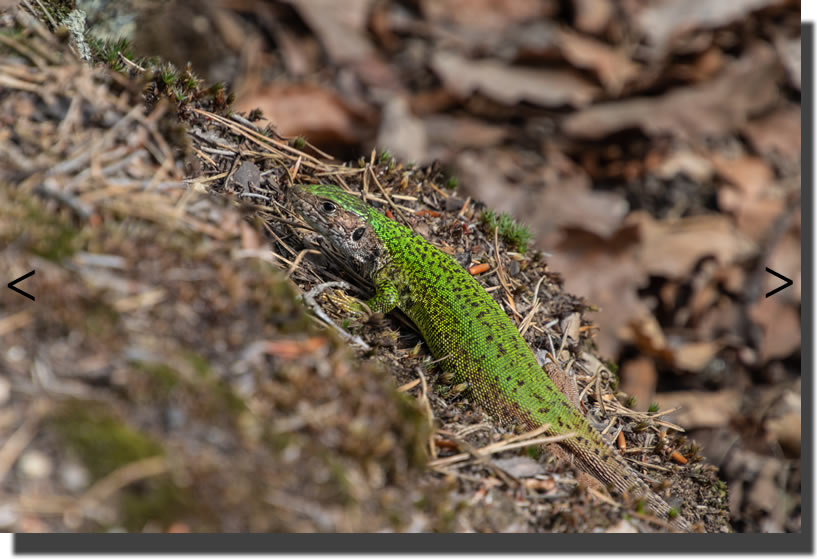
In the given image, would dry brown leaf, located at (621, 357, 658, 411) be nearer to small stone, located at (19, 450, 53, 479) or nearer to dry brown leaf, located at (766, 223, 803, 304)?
dry brown leaf, located at (766, 223, 803, 304)

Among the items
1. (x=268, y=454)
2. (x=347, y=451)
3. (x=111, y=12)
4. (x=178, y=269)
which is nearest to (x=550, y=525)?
(x=347, y=451)

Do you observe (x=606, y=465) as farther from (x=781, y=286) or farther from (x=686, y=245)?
(x=781, y=286)

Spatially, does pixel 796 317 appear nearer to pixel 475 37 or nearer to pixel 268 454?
pixel 475 37

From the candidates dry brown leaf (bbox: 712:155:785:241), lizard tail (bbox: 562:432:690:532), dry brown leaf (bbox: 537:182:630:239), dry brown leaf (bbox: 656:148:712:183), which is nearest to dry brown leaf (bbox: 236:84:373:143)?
dry brown leaf (bbox: 537:182:630:239)

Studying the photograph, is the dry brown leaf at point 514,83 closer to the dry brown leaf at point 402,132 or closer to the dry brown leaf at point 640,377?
the dry brown leaf at point 402,132

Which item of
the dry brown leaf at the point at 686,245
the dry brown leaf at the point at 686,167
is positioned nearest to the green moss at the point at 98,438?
the dry brown leaf at the point at 686,245
